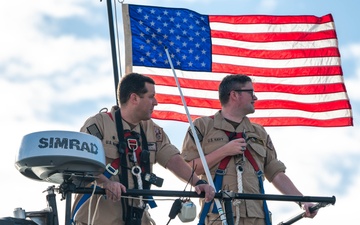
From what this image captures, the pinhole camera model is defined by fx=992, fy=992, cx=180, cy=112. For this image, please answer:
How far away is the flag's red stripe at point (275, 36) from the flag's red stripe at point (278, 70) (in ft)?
1.48

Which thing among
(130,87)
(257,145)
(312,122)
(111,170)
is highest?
(312,122)

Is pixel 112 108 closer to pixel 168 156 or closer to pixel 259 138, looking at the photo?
pixel 168 156

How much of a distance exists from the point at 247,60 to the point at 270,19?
75cm

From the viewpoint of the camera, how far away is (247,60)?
42.9 ft

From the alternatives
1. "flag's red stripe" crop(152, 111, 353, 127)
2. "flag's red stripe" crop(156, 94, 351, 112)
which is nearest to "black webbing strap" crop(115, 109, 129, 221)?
"flag's red stripe" crop(156, 94, 351, 112)

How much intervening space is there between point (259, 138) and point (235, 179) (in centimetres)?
68

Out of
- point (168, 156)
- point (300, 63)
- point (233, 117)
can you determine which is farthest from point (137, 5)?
point (168, 156)

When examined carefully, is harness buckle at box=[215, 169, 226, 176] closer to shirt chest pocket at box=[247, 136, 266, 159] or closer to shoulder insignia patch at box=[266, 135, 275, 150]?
shirt chest pocket at box=[247, 136, 266, 159]

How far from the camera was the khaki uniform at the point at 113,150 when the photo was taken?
8383mm

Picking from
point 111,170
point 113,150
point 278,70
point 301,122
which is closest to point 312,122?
point 301,122

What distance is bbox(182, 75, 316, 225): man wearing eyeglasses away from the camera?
939 cm

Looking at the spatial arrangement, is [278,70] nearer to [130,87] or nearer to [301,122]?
[301,122]

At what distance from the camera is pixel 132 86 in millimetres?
9125

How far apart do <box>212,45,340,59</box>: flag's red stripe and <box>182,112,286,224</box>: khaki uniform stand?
3.10 meters
